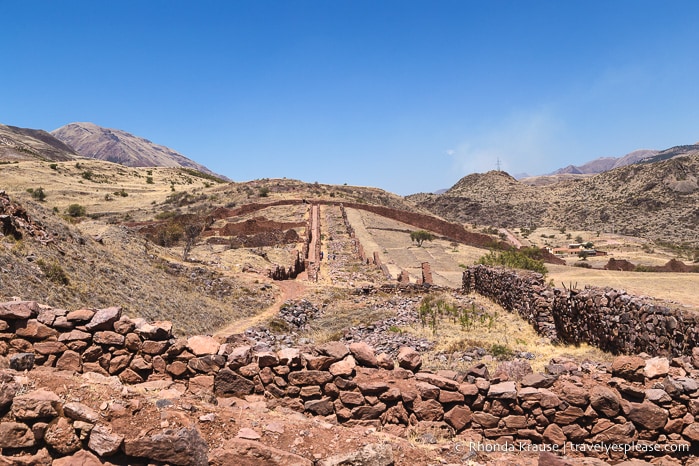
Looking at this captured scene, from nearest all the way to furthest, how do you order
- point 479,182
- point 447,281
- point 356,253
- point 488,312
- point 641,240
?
point 488,312 → point 447,281 → point 356,253 → point 641,240 → point 479,182

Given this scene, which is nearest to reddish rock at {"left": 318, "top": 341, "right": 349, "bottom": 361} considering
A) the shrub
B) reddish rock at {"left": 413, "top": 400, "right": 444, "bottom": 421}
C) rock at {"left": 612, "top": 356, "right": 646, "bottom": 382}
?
reddish rock at {"left": 413, "top": 400, "right": 444, "bottom": 421}

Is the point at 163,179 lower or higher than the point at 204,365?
higher

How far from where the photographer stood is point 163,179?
100 m

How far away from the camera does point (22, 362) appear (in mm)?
5297

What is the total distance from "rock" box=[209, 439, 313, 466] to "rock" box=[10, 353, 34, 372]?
2.95 meters

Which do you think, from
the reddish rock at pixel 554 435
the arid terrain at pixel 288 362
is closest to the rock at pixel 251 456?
the arid terrain at pixel 288 362

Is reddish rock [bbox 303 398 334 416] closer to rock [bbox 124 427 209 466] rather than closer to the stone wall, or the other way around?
the stone wall

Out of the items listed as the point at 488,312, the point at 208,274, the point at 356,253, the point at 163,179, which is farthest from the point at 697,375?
the point at 163,179

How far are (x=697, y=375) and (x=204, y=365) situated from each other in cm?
664

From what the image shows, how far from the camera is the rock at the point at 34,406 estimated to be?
155 inches

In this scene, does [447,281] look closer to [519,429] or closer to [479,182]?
[519,429]

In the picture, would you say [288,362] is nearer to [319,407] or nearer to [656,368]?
[319,407]

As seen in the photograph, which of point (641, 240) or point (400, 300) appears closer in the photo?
point (400, 300)

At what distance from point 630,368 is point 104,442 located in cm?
620
